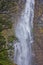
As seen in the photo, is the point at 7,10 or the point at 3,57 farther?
the point at 7,10

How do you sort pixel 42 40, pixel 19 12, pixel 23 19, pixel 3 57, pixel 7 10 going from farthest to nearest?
pixel 42 40 → pixel 23 19 → pixel 19 12 → pixel 7 10 → pixel 3 57

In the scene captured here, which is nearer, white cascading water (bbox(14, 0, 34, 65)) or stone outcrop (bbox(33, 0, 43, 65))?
white cascading water (bbox(14, 0, 34, 65))

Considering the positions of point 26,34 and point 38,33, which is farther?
point 38,33

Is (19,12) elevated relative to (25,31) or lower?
elevated

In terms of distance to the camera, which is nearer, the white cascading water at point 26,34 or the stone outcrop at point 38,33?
the white cascading water at point 26,34

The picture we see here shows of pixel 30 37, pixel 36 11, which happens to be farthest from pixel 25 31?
pixel 36 11

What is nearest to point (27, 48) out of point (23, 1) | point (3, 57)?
point (23, 1)

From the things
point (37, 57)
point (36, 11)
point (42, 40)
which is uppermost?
point (36, 11)

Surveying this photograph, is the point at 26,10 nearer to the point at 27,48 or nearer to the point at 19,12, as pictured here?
the point at 19,12

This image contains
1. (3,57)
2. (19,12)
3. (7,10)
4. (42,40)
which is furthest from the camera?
(42,40)
